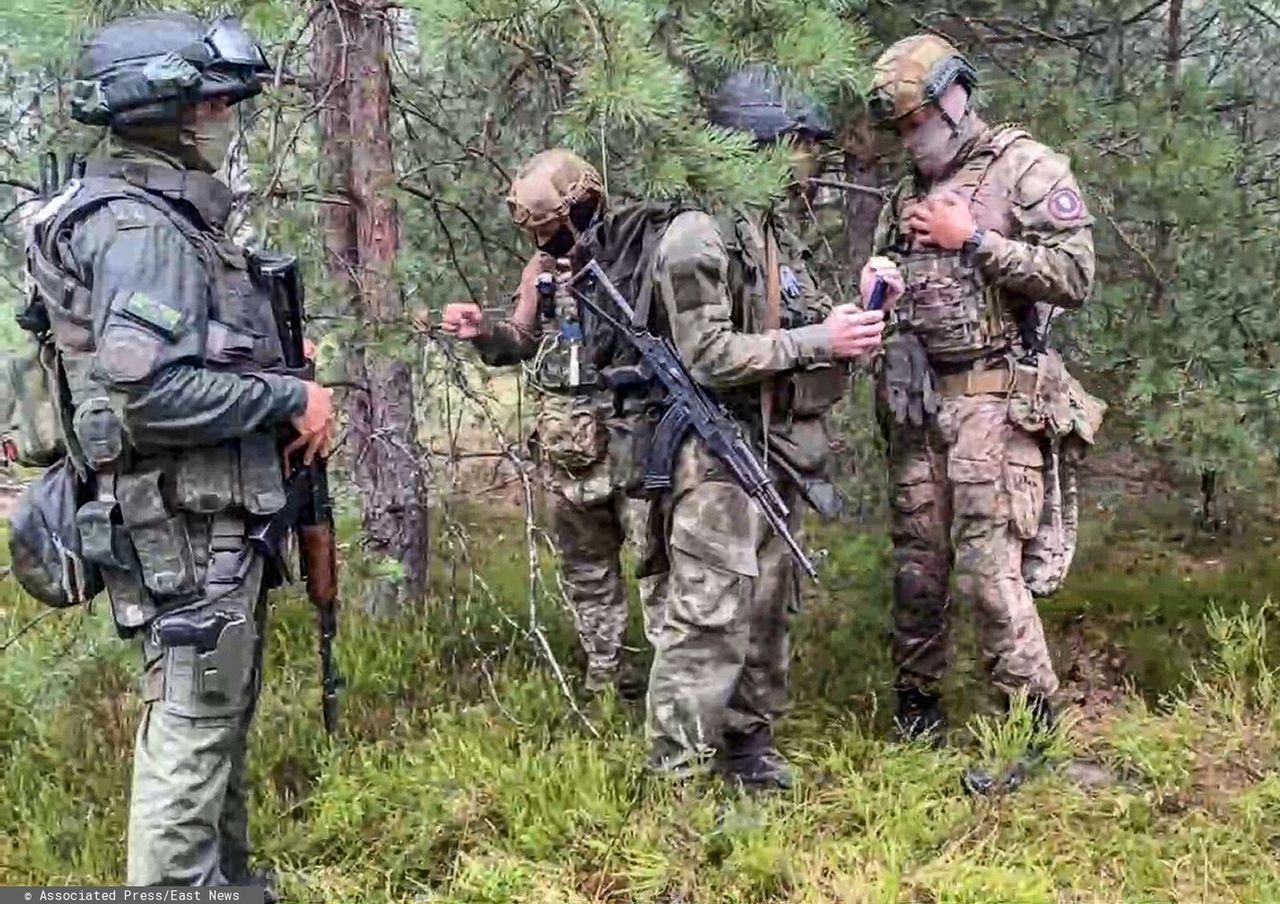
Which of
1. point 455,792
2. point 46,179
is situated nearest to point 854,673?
point 455,792

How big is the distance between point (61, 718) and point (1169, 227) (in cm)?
471

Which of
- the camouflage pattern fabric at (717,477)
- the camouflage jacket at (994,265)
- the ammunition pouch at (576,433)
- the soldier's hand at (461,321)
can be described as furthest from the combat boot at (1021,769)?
the soldier's hand at (461,321)

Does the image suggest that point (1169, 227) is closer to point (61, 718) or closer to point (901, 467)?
point (901, 467)

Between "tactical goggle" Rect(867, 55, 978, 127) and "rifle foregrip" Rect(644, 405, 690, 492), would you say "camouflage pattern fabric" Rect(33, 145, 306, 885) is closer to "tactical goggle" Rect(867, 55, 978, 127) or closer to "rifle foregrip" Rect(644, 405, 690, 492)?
"rifle foregrip" Rect(644, 405, 690, 492)

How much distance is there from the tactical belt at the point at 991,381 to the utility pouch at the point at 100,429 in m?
2.78

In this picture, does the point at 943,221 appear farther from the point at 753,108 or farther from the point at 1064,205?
the point at 753,108

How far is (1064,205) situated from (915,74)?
0.66m

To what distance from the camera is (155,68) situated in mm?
3244

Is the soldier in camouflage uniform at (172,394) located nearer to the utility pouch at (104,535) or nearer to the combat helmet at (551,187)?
the utility pouch at (104,535)

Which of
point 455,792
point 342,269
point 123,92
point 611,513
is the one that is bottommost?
point 455,792

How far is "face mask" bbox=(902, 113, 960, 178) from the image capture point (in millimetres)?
4660

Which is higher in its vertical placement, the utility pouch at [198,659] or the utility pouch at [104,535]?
the utility pouch at [104,535]

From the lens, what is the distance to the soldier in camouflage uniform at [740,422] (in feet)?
13.4

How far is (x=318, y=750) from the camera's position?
4648mm
